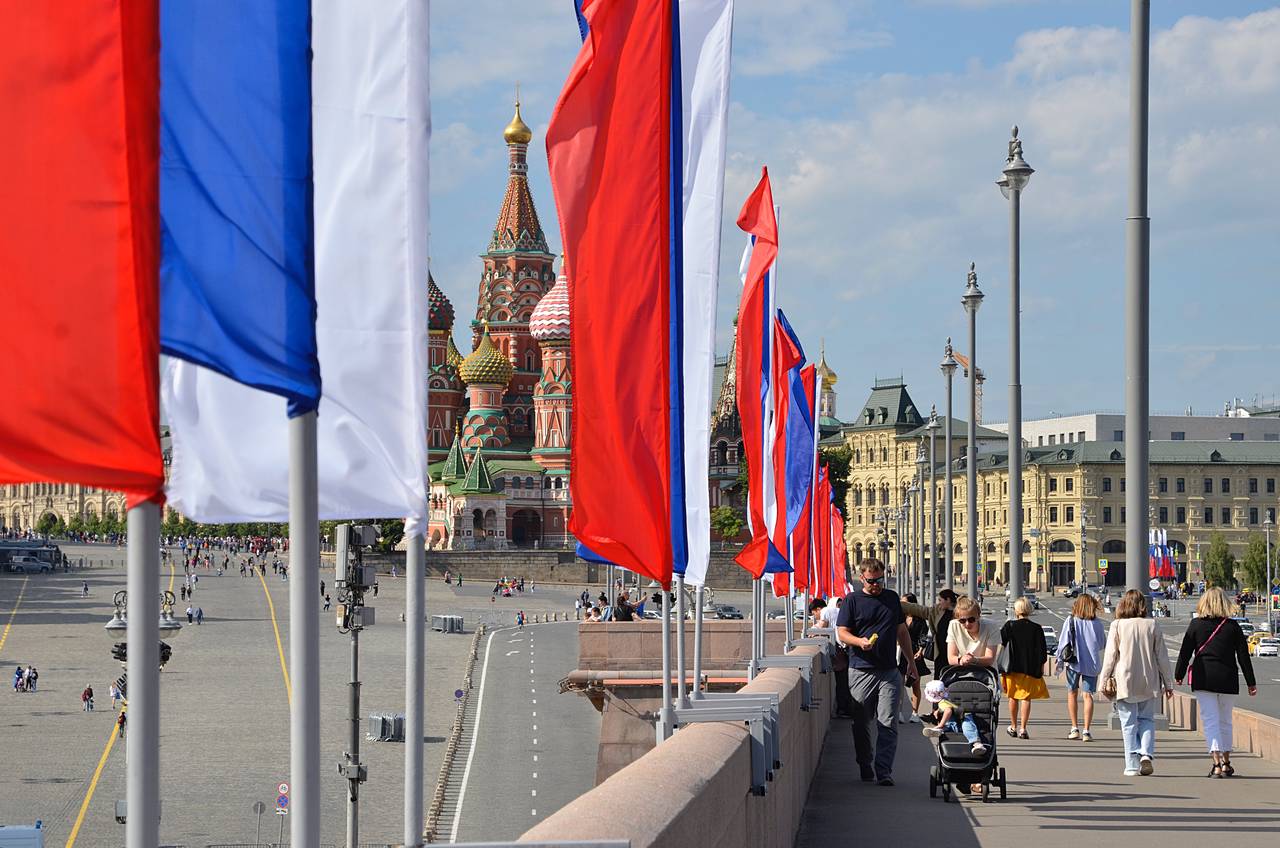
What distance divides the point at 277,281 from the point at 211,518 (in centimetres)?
112

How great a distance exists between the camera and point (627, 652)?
100ft

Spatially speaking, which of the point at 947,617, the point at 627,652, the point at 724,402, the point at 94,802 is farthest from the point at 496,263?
the point at 947,617

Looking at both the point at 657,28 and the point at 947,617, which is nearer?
the point at 657,28

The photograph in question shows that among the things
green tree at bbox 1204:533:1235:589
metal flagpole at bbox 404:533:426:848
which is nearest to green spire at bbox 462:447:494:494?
green tree at bbox 1204:533:1235:589

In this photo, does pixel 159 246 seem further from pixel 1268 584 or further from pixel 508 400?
pixel 508 400

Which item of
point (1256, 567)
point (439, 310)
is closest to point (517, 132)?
point (439, 310)

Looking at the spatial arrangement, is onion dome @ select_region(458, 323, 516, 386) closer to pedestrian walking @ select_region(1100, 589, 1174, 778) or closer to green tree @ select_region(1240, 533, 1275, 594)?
green tree @ select_region(1240, 533, 1275, 594)

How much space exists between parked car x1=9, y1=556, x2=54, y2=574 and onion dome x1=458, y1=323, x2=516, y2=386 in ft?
104

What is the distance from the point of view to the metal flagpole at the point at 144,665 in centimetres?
404

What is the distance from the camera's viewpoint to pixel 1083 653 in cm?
1667

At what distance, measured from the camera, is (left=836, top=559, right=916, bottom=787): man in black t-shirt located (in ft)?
42.7

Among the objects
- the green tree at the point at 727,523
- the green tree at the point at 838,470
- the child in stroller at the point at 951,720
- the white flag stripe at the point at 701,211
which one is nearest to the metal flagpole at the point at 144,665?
the white flag stripe at the point at 701,211

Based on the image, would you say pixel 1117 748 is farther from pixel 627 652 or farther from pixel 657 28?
pixel 627 652

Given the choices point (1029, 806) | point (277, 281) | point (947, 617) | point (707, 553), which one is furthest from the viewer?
point (947, 617)
